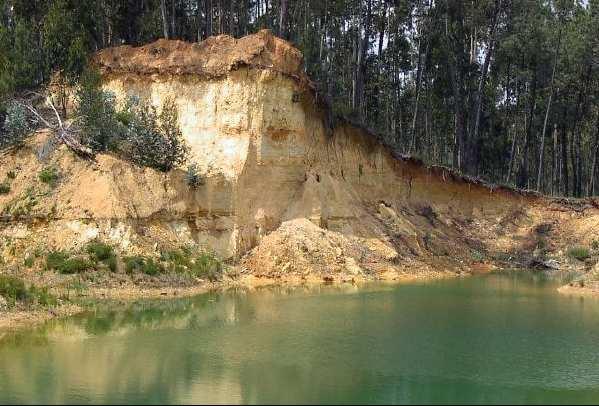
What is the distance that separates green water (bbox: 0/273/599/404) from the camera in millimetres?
14586

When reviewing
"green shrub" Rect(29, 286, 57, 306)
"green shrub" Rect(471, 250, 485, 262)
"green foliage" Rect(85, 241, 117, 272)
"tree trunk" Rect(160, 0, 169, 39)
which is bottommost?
"green shrub" Rect(29, 286, 57, 306)

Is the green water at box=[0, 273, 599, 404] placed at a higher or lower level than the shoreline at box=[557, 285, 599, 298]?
lower

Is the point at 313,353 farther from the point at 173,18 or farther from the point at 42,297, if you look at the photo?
the point at 173,18

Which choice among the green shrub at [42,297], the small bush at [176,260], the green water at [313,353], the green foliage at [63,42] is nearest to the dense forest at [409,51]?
the green foliage at [63,42]

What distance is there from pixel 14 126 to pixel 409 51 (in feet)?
97.8

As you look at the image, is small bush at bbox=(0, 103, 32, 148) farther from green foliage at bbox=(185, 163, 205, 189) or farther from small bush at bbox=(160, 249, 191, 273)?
small bush at bbox=(160, 249, 191, 273)

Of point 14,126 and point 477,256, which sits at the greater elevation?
point 14,126

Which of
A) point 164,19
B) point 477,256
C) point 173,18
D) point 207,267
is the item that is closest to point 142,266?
point 207,267

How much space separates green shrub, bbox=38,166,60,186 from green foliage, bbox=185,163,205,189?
5.56m

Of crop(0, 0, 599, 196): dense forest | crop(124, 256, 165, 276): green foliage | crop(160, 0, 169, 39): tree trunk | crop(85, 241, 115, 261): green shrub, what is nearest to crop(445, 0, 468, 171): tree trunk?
crop(0, 0, 599, 196): dense forest

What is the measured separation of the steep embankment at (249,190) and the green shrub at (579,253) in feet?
2.06

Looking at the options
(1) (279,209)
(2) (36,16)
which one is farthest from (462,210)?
(2) (36,16)

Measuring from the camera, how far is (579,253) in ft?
138

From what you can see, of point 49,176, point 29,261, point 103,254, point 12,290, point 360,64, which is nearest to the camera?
point 12,290
